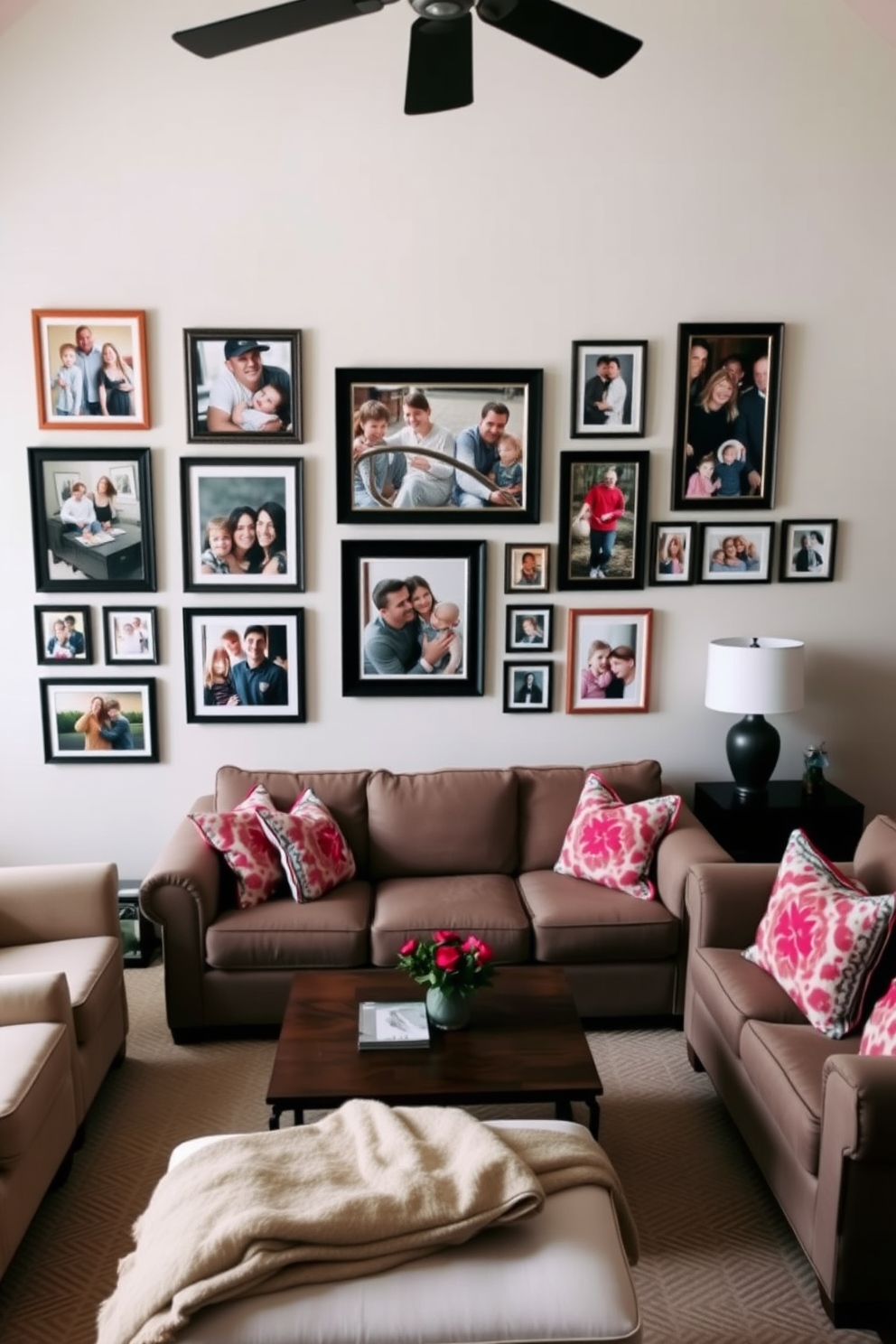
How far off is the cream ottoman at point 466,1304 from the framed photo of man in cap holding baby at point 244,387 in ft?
10.6

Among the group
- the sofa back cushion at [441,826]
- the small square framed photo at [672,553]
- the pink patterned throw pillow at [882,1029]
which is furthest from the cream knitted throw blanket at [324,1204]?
the small square framed photo at [672,553]

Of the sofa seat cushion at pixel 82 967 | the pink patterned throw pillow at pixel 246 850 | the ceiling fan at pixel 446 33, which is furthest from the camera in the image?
the pink patterned throw pillow at pixel 246 850

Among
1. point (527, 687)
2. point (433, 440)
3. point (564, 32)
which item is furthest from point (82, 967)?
point (564, 32)

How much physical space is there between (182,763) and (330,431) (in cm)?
157

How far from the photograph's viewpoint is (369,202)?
14.3 ft

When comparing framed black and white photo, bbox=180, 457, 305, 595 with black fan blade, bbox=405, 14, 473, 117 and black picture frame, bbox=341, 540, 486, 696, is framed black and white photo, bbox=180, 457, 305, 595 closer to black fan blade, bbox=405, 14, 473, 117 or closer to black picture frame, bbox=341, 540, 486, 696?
black picture frame, bbox=341, 540, 486, 696

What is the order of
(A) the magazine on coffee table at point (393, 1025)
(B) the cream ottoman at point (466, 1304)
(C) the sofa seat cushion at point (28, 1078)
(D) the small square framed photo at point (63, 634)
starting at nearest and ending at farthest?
(B) the cream ottoman at point (466, 1304) < (C) the sofa seat cushion at point (28, 1078) < (A) the magazine on coffee table at point (393, 1025) < (D) the small square framed photo at point (63, 634)

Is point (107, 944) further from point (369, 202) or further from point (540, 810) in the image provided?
point (369, 202)

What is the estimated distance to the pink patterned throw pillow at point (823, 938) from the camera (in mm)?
2947

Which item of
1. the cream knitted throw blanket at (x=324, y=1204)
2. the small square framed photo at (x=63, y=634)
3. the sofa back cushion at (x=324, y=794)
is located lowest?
the cream knitted throw blanket at (x=324, y=1204)

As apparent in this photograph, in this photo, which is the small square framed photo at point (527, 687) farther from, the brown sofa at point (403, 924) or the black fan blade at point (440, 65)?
the black fan blade at point (440, 65)

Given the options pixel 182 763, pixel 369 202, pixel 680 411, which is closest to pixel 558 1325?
pixel 182 763

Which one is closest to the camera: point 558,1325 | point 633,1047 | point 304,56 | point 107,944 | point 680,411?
point 558,1325

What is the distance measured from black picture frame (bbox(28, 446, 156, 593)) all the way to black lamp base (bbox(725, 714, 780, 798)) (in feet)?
8.32
